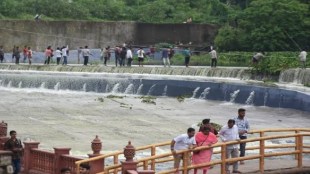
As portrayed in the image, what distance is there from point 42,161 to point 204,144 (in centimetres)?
476

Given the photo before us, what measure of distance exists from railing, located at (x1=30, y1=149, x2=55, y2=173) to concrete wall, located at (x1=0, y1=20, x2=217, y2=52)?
36159mm

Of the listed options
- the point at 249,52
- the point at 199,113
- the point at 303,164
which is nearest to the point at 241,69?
the point at 249,52

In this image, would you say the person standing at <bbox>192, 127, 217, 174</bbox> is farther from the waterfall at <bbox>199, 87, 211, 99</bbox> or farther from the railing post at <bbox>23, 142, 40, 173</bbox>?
the waterfall at <bbox>199, 87, 211, 99</bbox>

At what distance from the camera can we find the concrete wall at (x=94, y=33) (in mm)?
59281

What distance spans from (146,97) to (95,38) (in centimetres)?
1574

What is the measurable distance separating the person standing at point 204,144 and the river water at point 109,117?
8494 millimetres

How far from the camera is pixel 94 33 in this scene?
61.4 meters

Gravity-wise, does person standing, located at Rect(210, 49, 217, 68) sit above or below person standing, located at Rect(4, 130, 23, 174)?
above

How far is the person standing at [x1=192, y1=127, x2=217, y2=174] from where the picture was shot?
1975 centimetres

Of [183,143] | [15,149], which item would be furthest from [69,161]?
[183,143]

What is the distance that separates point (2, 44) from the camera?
194 ft

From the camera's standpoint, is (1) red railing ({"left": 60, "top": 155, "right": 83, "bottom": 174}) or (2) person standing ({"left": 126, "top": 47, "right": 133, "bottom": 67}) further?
(2) person standing ({"left": 126, "top": 47, "right": 133, "bottom": 67})

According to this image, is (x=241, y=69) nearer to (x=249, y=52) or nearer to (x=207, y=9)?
(x=249, y=52)

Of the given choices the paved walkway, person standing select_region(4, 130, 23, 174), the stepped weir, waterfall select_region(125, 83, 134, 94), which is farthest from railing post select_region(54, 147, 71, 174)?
waterfall select_region(125, 83, 134, 94)
